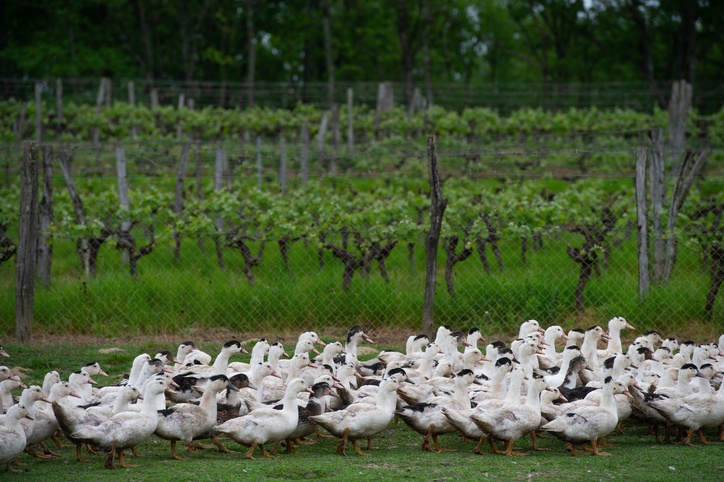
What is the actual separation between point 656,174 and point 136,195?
8.43 m

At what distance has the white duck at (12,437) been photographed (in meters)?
6.28

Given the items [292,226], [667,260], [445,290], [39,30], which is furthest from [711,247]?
[39,30]

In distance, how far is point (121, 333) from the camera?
11.6 meters

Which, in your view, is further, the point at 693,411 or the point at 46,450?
the point at 693,411

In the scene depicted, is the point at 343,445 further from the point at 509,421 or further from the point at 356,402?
the point at 509,421

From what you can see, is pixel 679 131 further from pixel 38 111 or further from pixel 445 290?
pixel 38 111

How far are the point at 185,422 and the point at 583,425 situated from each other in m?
3.27

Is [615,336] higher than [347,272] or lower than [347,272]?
lower

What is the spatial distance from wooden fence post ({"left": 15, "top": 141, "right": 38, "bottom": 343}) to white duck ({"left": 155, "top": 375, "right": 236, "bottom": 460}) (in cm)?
468

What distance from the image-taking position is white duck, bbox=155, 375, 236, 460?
277 inches

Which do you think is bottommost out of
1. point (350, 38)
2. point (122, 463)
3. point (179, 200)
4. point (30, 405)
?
point (122, 463)

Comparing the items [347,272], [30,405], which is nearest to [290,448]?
[30,405]

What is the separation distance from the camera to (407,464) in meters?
6.79

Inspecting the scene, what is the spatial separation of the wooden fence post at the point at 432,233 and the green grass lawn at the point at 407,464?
3106 mm
